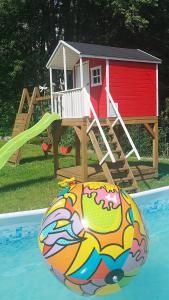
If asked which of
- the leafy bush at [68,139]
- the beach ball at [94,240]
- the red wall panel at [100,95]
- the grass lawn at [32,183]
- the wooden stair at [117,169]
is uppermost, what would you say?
the red wall panel at [100,95]

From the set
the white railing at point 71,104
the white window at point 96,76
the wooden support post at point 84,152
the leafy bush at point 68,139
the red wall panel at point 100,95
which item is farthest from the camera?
the leafy bush at point 68,139

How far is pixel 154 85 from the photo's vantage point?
1249 cm

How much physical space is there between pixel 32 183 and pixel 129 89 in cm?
383

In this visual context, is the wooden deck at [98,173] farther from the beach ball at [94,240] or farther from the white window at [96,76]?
the beach ball at [94,240]

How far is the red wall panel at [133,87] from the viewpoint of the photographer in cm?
1160

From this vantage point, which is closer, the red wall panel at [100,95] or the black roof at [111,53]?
the black roof at [111,53]

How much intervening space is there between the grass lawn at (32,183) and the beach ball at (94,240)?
488 cm

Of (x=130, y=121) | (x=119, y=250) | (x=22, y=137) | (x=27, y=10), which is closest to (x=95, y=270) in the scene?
(x=119, y=250)

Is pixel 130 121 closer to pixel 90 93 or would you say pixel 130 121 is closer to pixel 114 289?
pixel 90 93

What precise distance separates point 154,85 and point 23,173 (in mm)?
4917

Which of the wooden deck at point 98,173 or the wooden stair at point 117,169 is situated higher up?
the wooden stair at point 117,169

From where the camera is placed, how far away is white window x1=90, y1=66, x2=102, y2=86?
38.6ft

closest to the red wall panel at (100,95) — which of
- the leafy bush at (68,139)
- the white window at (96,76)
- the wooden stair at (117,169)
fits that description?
the white window at (96,76)

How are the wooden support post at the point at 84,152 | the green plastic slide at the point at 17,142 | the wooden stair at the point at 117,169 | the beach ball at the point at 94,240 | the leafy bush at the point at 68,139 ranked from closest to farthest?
the beach ball at the point at 94,240
the green plastic slide at the point at 17,142
the wooden stair at the point at 117,169
the wooden support post at the point at 84,152
the leafy bush at the point at 68,139
